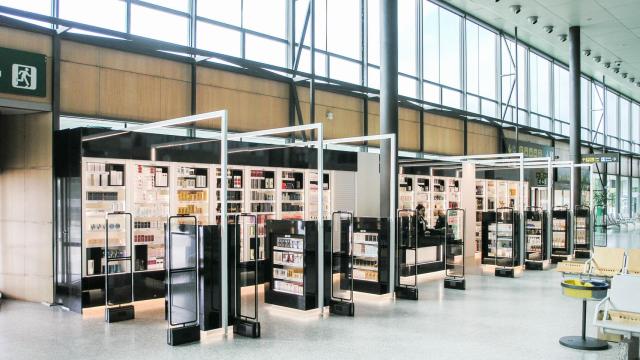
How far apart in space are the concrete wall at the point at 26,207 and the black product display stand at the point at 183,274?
8.90 feet

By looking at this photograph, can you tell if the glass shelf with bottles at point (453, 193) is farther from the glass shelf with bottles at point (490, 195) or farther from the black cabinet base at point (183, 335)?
the black cabinet base at point (183, 335)

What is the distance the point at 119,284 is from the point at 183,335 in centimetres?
209

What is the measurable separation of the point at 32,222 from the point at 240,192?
330 centimetres

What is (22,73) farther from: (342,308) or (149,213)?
(342,308)

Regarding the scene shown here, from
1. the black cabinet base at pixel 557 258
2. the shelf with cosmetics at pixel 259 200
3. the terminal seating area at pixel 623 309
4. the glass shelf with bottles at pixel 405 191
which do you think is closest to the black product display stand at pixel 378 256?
the shelf with cosmetics at pixel 259 200

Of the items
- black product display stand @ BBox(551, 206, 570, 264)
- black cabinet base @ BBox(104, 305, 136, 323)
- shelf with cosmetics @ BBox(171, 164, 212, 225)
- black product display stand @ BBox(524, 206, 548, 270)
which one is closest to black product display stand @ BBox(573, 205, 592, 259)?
black product display stand @ BBox(551, 206, 570, 264)

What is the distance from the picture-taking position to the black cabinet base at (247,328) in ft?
20.9

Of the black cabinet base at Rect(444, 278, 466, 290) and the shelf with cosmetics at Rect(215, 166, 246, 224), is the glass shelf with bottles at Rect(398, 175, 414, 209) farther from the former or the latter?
the shelf with cosmetics at Rect(215, 166, 246, 224)

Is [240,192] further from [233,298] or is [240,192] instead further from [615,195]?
[615,195]

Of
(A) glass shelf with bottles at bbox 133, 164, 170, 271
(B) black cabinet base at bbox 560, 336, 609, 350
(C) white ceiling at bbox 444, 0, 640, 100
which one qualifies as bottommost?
(B) black cabinet base at bbox 560, 336, 609, 350

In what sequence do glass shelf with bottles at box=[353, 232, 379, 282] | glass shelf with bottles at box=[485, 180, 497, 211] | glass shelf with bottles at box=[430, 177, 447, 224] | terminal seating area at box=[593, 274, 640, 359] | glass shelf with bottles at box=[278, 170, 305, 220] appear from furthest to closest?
glass shelf with bottles at box=[485, 180, 497, 211]
glass shelf with bottles at box=[430, 177, 447, 224]
glass shelf with bottles at box=[278, 170, 305, 220]
glass shelf with bottles at box=[353, 232, 379, 282]
terminal seating area at box=[593, 274, 640, 359]

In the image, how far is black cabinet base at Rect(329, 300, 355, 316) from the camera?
297 inches

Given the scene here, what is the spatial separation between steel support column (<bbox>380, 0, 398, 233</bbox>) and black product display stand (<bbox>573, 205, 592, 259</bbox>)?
7.43 m

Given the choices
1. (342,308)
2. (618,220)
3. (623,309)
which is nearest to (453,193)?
(342,308)
